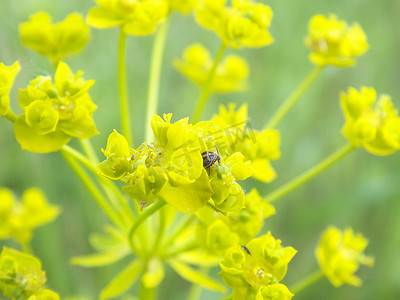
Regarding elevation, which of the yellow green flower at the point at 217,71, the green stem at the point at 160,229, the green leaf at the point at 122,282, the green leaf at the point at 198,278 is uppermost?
the yellow green flower at the point at 217,71

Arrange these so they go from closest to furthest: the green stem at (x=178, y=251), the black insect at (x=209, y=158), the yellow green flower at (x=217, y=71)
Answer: the black insect at (x=209, y=158)
the green stem at (x=178, y=251)
the yellow green flower at (x=217, y=71)

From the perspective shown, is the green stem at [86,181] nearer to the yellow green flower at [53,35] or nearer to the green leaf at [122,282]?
the green leaf at [122,282]

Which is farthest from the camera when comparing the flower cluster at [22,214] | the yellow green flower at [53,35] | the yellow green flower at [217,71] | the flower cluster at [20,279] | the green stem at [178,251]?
the yellow green flower at [217,71]

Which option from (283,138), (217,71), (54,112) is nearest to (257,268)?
(54,112)

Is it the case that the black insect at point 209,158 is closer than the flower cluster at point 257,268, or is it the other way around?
the black insect at point 209,158

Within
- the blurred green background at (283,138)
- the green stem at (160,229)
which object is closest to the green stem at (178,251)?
the green stem at (160,229)

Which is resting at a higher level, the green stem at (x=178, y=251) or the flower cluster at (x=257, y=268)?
the flower cluster at (x=257, y=268)
